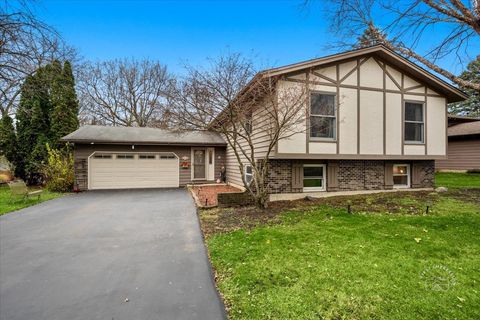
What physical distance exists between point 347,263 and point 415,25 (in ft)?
15.3

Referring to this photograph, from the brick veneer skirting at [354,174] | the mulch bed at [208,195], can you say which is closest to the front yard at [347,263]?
the mulch bed at [208,195]

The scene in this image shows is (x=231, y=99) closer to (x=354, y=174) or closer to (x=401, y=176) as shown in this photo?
(x=354, y=174)

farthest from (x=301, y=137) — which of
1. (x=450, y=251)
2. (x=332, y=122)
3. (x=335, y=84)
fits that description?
(x=450, y=251)

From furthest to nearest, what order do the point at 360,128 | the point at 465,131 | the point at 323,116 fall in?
1. the point at 465,131
2. the point at 360,128
3. the point at 323,116

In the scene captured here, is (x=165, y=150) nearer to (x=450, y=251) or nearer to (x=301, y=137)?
(x=301, y=137)

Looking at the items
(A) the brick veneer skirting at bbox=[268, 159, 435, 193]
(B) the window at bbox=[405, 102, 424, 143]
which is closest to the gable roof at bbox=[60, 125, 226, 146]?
(A) the brick veneer skirting at bbox=[268, 159, 435, 193]

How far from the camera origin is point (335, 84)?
9055 mm

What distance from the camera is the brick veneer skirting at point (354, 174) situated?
29.3 feet

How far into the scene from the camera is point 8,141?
1441 cm

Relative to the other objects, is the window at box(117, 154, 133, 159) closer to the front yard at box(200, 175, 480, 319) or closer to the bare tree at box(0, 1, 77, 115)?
the front yard at box(200, 175, 480, 319)

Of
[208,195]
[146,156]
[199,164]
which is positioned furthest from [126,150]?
[208,195]

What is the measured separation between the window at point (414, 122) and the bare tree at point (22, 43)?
11354 millimetres

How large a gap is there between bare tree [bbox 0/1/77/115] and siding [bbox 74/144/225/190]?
8955mm

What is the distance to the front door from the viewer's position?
561 inches
